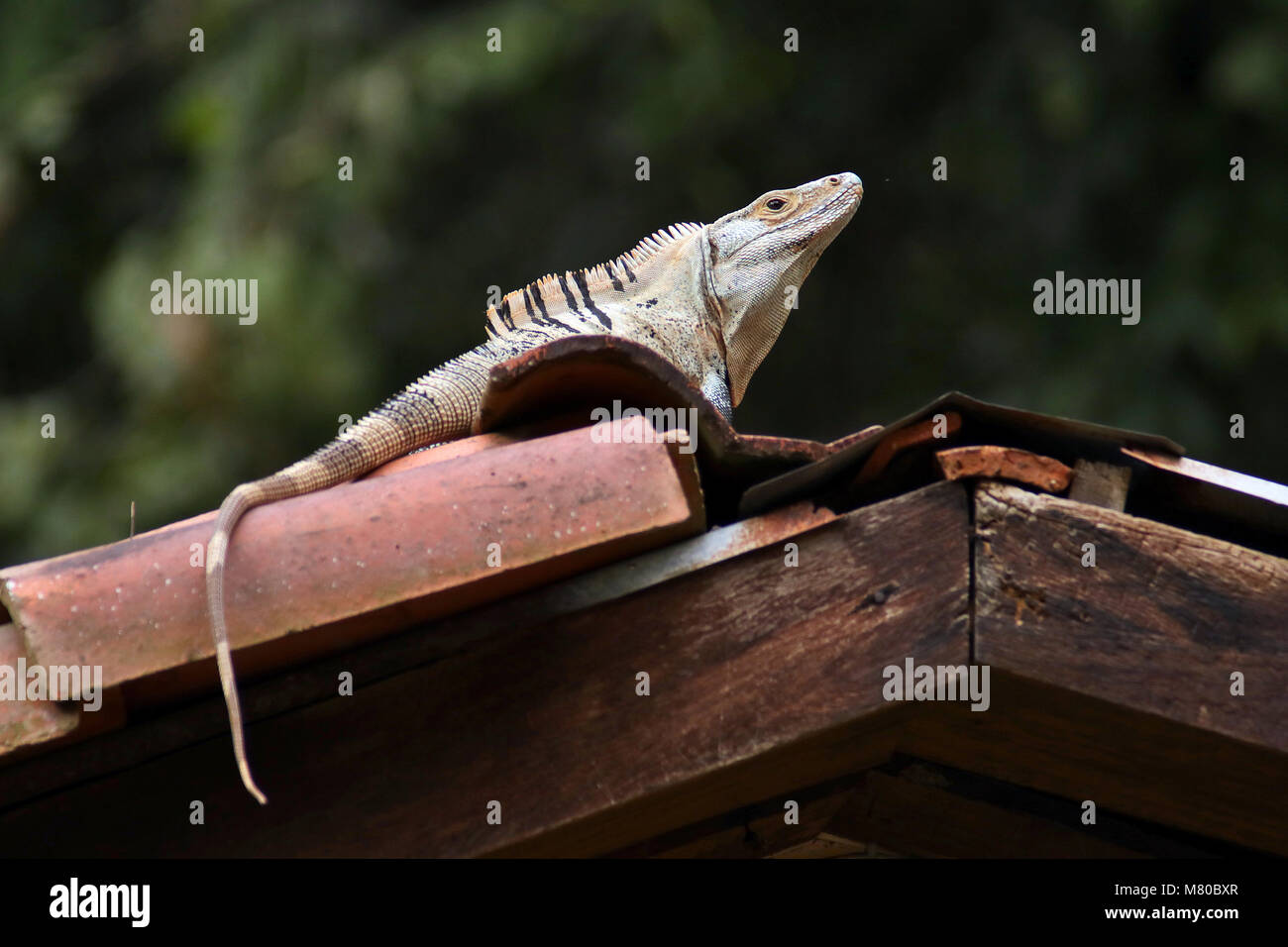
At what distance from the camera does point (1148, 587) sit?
2512mm

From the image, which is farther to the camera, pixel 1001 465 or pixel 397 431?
pixel 397 431

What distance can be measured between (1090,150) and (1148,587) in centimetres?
1072

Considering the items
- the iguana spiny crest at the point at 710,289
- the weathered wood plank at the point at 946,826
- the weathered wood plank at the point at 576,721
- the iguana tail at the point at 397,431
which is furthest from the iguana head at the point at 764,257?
the weathered wood plank at the point at 576,721

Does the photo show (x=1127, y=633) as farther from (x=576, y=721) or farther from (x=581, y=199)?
(x=581, y=199)

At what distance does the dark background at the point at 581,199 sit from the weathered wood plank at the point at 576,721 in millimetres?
8434

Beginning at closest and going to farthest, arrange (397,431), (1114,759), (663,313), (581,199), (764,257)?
(1114,759) → (397,431) → (663,313) → (764,257) → (581,199)

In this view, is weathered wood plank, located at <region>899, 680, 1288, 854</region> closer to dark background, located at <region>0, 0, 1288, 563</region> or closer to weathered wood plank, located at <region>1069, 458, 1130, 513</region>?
weathered wood plank, located at <region>1069, 458, 1130, 513</region>

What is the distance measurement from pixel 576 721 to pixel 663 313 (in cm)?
212

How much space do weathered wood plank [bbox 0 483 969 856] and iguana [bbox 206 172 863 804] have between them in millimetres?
489

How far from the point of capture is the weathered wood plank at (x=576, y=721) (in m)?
2.47

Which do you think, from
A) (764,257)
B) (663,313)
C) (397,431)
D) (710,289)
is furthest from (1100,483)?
(764,257)

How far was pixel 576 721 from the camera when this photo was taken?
Answer: 250cm

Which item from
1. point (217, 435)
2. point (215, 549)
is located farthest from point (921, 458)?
point (217, 435)
